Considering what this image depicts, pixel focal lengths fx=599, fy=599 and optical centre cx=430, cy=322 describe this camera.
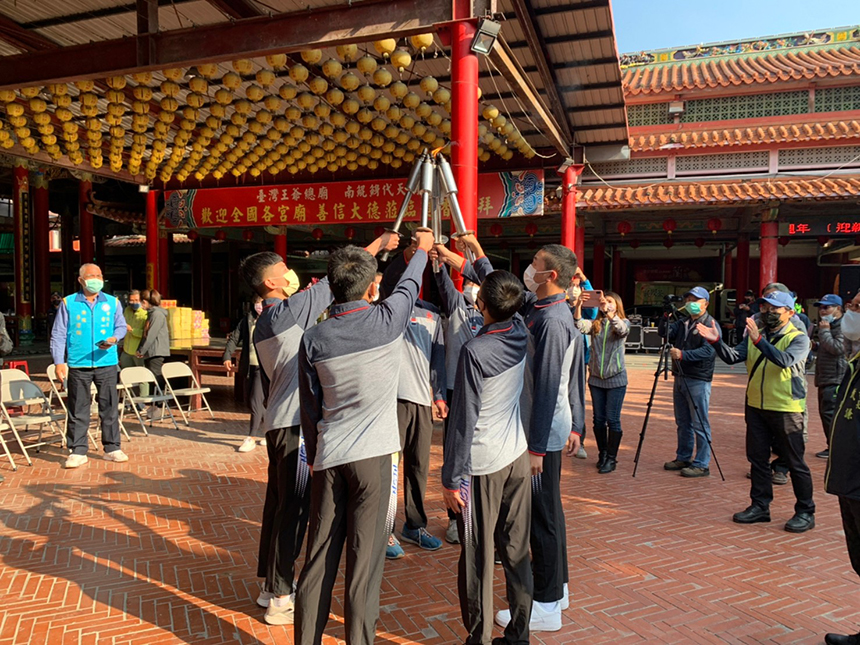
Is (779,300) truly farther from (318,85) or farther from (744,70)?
(744,70)

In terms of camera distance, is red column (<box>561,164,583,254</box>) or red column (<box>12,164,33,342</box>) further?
red column (<box>12,164,33,342</box>)

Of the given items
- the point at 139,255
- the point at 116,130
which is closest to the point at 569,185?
the point at 116,130

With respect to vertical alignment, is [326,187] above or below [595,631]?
above

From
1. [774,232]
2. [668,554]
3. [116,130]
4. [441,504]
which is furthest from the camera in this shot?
[774,232]

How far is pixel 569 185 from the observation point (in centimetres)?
1102

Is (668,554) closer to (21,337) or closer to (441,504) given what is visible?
(441,504)

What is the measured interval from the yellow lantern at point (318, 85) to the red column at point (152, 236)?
7.89 m

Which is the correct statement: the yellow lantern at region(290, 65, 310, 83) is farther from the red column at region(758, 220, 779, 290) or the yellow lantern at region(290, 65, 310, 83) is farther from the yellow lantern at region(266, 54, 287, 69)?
the red column at region(758, 220, 779, 290)

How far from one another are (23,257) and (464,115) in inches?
641

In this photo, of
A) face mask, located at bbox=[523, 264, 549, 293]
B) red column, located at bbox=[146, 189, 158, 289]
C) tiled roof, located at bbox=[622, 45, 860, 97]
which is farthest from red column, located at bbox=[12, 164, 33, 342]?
face mask, located at bbox=[523, 264, 549, 293]

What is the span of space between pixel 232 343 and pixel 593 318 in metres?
4.17

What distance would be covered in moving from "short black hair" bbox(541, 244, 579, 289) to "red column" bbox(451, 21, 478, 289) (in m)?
2.07

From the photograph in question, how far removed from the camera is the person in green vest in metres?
4.05

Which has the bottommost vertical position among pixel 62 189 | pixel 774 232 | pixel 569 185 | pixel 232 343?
pixel 232 343
